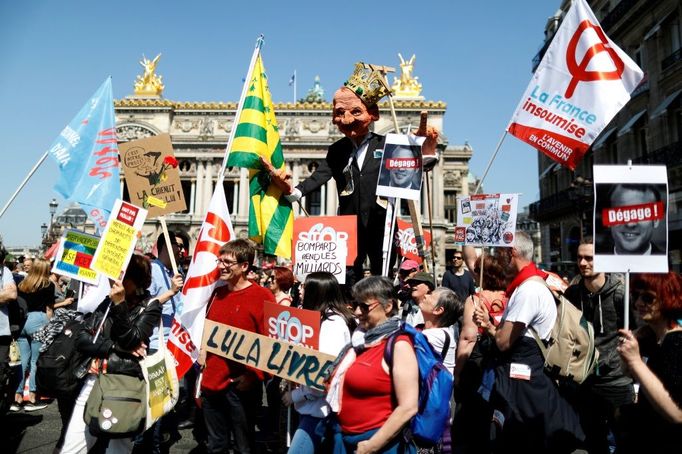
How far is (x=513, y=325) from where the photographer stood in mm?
2959

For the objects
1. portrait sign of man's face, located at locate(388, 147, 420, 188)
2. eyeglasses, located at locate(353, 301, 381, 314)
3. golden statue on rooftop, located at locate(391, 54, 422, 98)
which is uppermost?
golden statue on rooftop, located at locate(391, 54, 422, 98)

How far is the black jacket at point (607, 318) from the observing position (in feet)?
12.3

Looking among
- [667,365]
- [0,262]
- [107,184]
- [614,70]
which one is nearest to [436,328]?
[667,365]

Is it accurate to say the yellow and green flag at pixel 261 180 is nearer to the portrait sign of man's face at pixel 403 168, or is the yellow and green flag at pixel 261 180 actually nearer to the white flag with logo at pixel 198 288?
the white flag with logo at pixel 198 288

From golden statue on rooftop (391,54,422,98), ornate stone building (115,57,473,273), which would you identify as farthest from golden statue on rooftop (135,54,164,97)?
golden statue on rooftop (391,54,422,98)

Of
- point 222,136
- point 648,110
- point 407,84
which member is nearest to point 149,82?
point 222,136

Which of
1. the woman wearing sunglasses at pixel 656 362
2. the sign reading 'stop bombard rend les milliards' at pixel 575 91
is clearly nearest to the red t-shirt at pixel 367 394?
the woman wearing sunglasses at pixel 656 362

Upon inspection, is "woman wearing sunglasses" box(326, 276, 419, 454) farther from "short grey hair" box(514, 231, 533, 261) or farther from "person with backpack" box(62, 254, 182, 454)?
"person with backpack" box(62, 254, 182, 454)

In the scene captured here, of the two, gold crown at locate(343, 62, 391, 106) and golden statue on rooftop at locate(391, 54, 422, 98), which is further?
golden statue on rooftop at locate(391, 54, 422, 98)

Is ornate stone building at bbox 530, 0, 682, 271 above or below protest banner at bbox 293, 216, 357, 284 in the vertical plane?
above

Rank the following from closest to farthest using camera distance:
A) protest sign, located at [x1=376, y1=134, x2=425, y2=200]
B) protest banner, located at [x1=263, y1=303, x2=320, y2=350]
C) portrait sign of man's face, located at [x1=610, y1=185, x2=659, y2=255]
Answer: portrait sign of man's face, located at [x1=610, y1=185, x2=659, y2=255], protest banner, located at [x1=263, y1=303, x2=320, y2=350], protest sign, located at [x1=376, y1=134, x2=425, y2=200]

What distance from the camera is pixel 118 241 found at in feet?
11.4

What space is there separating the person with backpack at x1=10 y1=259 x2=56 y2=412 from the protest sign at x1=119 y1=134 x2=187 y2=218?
89.9 inches

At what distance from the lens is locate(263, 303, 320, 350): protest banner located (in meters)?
3.01
